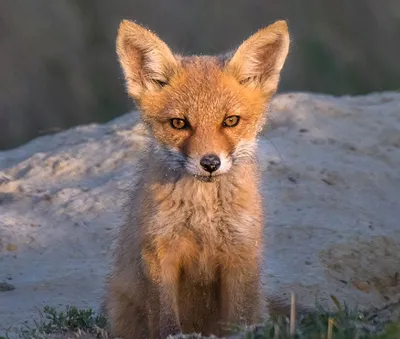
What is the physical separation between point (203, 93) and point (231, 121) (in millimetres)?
217

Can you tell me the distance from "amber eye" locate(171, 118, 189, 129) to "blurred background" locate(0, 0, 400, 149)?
996cm

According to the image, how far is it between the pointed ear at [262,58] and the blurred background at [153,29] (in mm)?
9731

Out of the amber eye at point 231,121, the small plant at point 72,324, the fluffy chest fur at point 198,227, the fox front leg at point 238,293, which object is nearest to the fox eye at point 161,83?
the amber eye at point 231,121

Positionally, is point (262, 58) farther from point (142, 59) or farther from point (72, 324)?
point (72, 324)

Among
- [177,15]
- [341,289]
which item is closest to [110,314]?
[341,289]

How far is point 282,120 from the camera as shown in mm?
9047

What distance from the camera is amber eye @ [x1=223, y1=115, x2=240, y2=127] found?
5.04 m

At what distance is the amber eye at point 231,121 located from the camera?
5035 millimetres

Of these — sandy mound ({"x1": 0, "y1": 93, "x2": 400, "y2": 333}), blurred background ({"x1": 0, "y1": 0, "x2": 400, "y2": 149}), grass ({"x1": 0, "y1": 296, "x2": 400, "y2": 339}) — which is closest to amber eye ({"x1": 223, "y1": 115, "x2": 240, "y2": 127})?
grass ({"x1": 0, "y1": 296, "x2": 400, "y2": 339})

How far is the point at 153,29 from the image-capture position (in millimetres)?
16406

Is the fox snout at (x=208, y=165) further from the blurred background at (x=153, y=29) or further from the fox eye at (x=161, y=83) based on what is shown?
the blurred background at (x=153, y=29)

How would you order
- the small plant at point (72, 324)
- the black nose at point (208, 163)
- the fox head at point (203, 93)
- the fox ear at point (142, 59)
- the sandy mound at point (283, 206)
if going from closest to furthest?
the black nose at point (208, 163)
the fox head at point (203, 93)
the fox ear at point (142, 59)
the small plant at point (72, 324)
the sandy mound at point (283, 206)

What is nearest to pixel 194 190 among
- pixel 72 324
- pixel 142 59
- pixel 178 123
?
pixel 178 123

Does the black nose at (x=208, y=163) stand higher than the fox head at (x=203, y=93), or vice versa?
the fox head at (x=203, y=93)
